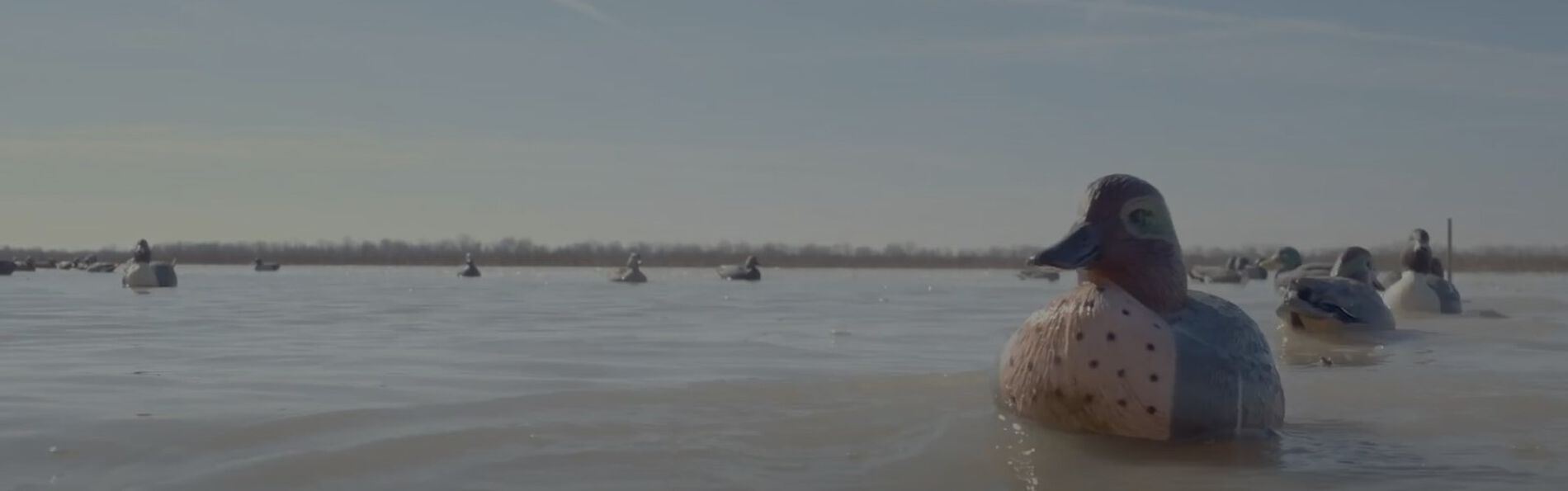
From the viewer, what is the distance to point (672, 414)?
22.1 ft

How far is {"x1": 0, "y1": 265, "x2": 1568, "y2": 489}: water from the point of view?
5.15 m

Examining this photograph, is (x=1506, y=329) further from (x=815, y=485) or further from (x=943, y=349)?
(x=815, y=485)

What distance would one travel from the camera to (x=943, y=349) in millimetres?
11062

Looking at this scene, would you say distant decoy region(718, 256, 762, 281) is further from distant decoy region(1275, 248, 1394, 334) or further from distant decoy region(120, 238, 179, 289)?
distant decoy region(1275, 248, 1394, 334)

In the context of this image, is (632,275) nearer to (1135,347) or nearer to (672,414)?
(672,414)

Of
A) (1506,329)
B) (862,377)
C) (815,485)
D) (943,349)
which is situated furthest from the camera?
(1506,329)

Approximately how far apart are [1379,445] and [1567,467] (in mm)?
695

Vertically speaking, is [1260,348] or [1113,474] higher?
[1260,348]

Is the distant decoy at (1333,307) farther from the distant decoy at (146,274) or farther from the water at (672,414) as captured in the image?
the distant decoy at (146,274)

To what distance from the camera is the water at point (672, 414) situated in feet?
16.9

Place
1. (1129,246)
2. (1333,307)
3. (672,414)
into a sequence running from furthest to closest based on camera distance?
1. (1333,307)
2. (672,414)
3. (1129,246)

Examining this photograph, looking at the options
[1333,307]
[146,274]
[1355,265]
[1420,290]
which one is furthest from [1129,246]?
[146,274]

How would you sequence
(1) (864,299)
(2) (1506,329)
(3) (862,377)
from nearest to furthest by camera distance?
(3) (862,377)
(2) (1506,329)
(1) (864,299)

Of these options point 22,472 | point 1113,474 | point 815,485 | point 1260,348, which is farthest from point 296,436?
point 1260,348
